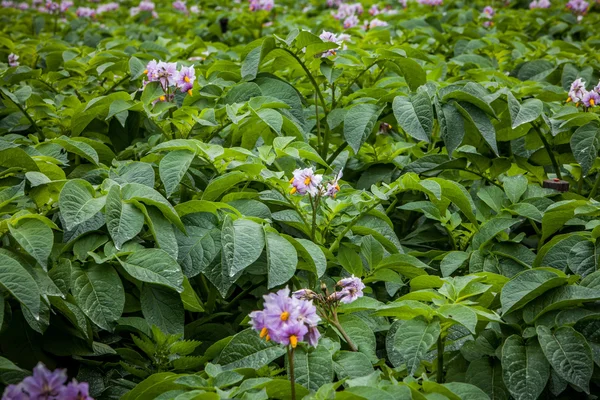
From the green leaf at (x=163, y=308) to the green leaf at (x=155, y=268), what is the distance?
4.0 inches

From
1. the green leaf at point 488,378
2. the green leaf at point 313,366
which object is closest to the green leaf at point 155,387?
the green leaf at point 313,366

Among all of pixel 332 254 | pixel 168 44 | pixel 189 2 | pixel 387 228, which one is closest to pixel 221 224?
pixel 332 254

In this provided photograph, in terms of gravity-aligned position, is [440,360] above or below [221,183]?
below

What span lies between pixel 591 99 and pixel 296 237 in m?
1.03

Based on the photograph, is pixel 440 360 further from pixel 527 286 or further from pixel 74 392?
pixel 74 392

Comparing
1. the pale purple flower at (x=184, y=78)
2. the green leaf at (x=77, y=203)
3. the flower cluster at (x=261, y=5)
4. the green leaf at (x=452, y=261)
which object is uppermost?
the pale purple flower at (x=184, y=78)

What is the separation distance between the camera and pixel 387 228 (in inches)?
69.9

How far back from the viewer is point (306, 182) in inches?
62.0

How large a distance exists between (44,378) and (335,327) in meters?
0.63

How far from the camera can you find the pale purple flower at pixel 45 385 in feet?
3.11

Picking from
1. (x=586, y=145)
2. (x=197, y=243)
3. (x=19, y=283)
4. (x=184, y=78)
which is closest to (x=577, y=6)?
(x=586, y=145)

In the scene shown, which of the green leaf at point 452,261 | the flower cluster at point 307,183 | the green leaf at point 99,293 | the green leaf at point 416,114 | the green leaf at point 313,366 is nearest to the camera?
the green leaf at point 313,366

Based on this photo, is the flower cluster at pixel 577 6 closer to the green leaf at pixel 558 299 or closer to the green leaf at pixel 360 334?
the green leaf at pixel 558 299

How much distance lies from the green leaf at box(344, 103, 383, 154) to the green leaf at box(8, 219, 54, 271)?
86 cm
